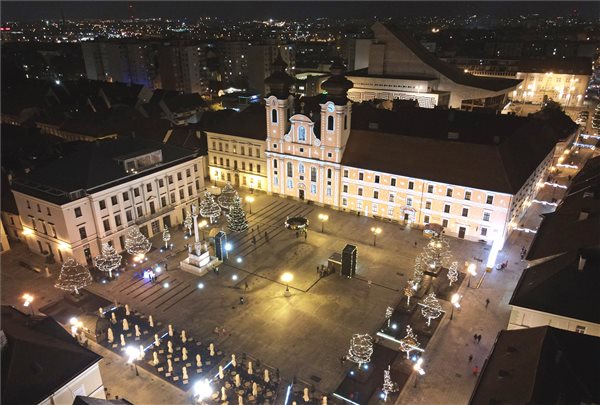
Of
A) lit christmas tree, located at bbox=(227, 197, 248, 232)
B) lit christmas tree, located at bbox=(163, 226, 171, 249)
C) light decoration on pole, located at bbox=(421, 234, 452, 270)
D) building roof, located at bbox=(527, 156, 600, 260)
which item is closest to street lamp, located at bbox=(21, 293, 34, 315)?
lit christmas tree, located at bbox=(163, 226, 171, 249)

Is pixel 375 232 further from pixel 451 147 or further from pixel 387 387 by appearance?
pixel 387 387

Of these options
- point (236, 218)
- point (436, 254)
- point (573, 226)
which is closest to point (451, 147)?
point (436, 254)

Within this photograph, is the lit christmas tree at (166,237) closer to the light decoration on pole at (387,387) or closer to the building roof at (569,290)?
the light decoration on pole at (387,387)

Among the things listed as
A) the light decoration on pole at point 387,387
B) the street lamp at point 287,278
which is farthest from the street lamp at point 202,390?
the street lamp at point 287,278

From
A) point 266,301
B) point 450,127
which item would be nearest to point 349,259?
point 266,301

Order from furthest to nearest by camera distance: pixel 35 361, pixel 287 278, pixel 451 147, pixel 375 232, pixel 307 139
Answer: pixel 307 139 → pixel 375 232 → pixel 451 147 → pixel 287 278 → pixel 35 361

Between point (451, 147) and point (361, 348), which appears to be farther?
point (451, 147)
